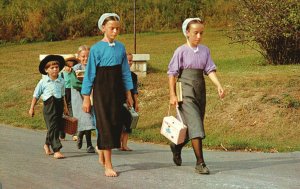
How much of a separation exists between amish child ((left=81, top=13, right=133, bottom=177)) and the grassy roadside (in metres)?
3.13

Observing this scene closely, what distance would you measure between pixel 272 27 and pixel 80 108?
7725 millimetres

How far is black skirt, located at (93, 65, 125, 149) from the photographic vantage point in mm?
7859

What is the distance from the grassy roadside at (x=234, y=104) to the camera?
1116 cm

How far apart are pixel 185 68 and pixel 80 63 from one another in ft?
9.31

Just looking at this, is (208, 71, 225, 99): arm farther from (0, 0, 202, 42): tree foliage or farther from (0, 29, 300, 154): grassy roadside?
(0, 0, 202, 42): tree foliage

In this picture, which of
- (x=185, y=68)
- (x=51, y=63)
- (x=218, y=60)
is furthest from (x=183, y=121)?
(x=218, y=60)

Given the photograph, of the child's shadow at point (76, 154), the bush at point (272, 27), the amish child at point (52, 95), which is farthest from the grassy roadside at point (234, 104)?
the amish child at point (52, 95)

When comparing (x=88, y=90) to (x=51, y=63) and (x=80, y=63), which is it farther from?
(x=80, y=63)

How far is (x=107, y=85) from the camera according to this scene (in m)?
7.87

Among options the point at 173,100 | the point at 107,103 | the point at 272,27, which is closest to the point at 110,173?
the point at 107,103

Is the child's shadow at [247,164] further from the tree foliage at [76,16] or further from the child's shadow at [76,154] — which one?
the tree foliage at [76,16]

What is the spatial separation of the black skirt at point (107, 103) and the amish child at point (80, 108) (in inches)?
85.2

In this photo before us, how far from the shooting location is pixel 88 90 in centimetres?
784

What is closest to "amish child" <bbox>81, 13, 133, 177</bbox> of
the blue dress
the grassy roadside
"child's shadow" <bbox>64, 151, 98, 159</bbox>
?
"child's shadow" <bbox>64, 151, 98, 159</bbox>
